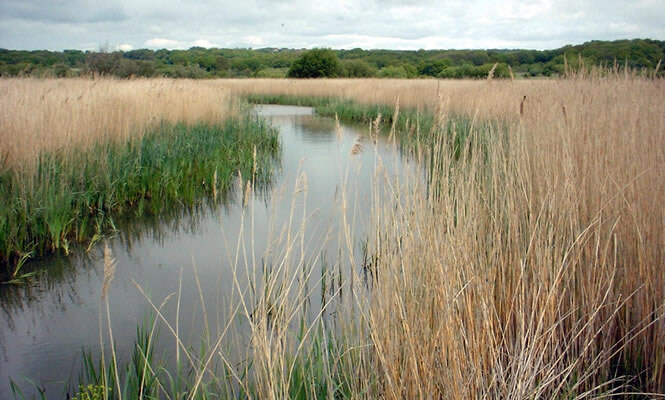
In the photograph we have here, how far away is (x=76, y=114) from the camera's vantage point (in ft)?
17.2

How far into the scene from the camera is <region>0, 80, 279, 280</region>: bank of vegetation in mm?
3926

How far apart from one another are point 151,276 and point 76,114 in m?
2.66

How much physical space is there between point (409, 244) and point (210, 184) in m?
4.38

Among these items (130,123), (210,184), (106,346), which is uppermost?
(130,123)

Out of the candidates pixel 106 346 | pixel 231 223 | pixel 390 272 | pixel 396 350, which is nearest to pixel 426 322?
pixel 396 350

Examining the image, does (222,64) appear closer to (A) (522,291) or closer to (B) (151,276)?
(B) (151,276)

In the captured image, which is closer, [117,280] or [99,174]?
[117,280]

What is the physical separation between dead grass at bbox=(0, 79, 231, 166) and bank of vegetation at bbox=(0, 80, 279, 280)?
12mm

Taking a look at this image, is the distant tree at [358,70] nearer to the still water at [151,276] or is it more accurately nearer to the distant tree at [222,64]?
the distant tree at [222,64]

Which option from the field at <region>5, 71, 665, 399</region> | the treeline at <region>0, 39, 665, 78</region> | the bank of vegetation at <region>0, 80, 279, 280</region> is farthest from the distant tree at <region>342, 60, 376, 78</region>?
the field at <region>5, 71, 665, 399</region>

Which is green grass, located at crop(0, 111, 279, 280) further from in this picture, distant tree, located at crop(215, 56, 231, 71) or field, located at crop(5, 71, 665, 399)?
distant tree, located at crop(215, 56, 231, 71)

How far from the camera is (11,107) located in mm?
4871

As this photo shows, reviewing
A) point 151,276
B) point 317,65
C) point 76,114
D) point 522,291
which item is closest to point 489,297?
point 522,291

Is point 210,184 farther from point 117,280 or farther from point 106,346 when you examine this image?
point 106,346
